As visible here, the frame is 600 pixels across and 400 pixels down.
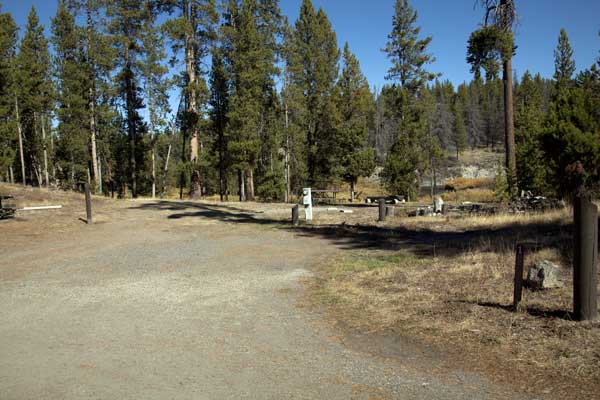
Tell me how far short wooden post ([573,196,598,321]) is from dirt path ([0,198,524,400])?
5.82 ft

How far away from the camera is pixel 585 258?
4.67 metres

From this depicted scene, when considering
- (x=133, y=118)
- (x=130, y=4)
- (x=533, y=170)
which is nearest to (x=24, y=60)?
(x=133, y=118)

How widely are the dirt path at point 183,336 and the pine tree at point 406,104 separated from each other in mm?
21253

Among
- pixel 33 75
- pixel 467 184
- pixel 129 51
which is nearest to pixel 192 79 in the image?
pixel 129 51

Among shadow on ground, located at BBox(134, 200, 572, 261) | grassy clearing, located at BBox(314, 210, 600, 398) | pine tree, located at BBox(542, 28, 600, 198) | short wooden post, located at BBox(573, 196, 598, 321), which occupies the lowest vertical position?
grassy clearing, located at BBox(314, 210, 600, 398)

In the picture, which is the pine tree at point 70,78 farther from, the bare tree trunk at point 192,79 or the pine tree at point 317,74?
the pine tree at point 317,74

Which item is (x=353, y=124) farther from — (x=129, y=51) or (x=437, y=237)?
(x=437, y=237)

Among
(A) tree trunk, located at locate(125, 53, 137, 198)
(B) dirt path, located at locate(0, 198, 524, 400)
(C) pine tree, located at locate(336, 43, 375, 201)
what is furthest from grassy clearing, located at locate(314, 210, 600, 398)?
(A) tree trunk, located at locate(125, 53, 137, 198)

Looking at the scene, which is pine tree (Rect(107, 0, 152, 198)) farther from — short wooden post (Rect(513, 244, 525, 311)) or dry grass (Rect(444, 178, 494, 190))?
dry grass (Rect(444, 178, 494, 190))

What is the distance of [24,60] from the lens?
34.2 m

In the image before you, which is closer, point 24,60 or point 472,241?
point 472,241

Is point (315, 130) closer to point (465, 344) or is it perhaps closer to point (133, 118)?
point (133, 118)

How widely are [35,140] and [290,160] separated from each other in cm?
2526

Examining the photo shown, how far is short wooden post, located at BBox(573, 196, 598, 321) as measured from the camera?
464cm
